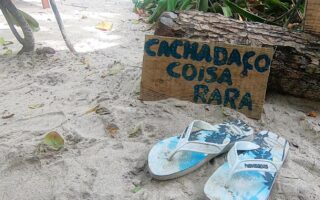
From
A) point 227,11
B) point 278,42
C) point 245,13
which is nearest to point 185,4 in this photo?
point 227,11

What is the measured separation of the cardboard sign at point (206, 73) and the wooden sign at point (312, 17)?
14.8 inches

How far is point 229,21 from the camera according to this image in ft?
6.38

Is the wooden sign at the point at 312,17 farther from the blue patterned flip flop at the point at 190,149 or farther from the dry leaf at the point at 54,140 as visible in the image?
the dry leaf at the point at 54,140

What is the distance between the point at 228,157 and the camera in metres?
1.24

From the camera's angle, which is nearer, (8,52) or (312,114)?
(312,114)

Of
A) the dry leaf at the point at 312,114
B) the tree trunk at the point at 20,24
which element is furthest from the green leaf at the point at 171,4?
the dry leaf at the point at 312,114

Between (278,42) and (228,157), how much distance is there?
828mm

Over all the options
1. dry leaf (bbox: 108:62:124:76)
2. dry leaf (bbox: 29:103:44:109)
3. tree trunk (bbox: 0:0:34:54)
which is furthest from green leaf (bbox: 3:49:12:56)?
dry leaf (bbox: 29:103:44:109)

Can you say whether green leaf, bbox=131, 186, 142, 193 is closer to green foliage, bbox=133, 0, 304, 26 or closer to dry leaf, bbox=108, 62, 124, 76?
dry leaf, bbox=108, 62, 124, 76

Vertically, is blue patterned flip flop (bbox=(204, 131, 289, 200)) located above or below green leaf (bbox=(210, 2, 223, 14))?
below

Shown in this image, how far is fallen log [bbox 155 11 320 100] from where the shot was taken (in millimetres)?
1796

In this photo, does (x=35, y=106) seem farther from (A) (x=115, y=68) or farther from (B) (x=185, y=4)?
(B) (x=185, y=4)

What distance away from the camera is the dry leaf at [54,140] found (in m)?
1.39

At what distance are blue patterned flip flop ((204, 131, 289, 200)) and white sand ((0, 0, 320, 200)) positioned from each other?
0.15 ft
